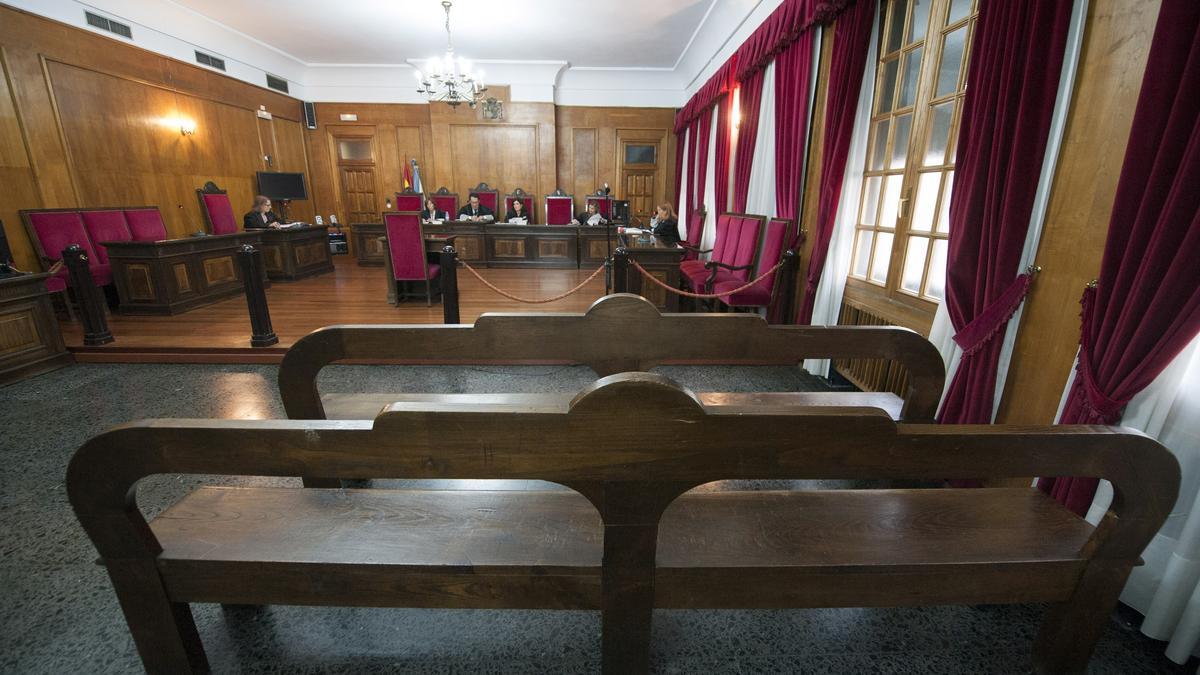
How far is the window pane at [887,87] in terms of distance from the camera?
300cm

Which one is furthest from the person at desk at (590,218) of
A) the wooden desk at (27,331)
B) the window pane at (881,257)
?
the wooden desk at (27,331)

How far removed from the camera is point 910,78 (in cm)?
282

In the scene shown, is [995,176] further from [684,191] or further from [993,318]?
[684,191]

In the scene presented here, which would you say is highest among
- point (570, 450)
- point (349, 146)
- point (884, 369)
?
point (349, 146)

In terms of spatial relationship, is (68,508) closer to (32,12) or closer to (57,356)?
(57,356)

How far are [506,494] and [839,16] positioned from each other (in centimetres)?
383

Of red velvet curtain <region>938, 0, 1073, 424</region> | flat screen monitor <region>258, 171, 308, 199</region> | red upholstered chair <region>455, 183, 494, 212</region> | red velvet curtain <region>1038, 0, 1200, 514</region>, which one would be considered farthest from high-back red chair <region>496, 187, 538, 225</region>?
red velvet curtain <region>1038, 0, 1200, 514</region>

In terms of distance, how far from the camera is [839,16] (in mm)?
3260

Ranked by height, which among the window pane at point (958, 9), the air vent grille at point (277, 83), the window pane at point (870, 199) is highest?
the air vent grille at point (277, 83)

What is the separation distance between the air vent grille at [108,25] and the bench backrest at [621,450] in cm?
770

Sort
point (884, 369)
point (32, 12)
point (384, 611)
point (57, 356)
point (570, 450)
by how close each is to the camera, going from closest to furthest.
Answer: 1. point (570, 450)
2. point (384, 611)
3. point (884, 369)
4. point (57, 356)
5. point (32, 12)

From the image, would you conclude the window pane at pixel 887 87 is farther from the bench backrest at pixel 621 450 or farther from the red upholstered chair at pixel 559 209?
the red upholstered chair at pixel 559 209

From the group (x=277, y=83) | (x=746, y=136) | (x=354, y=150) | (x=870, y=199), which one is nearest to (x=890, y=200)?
(x=870, y=199)

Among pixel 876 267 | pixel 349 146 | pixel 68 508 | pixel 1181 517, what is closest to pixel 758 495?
pixel 1181 517
